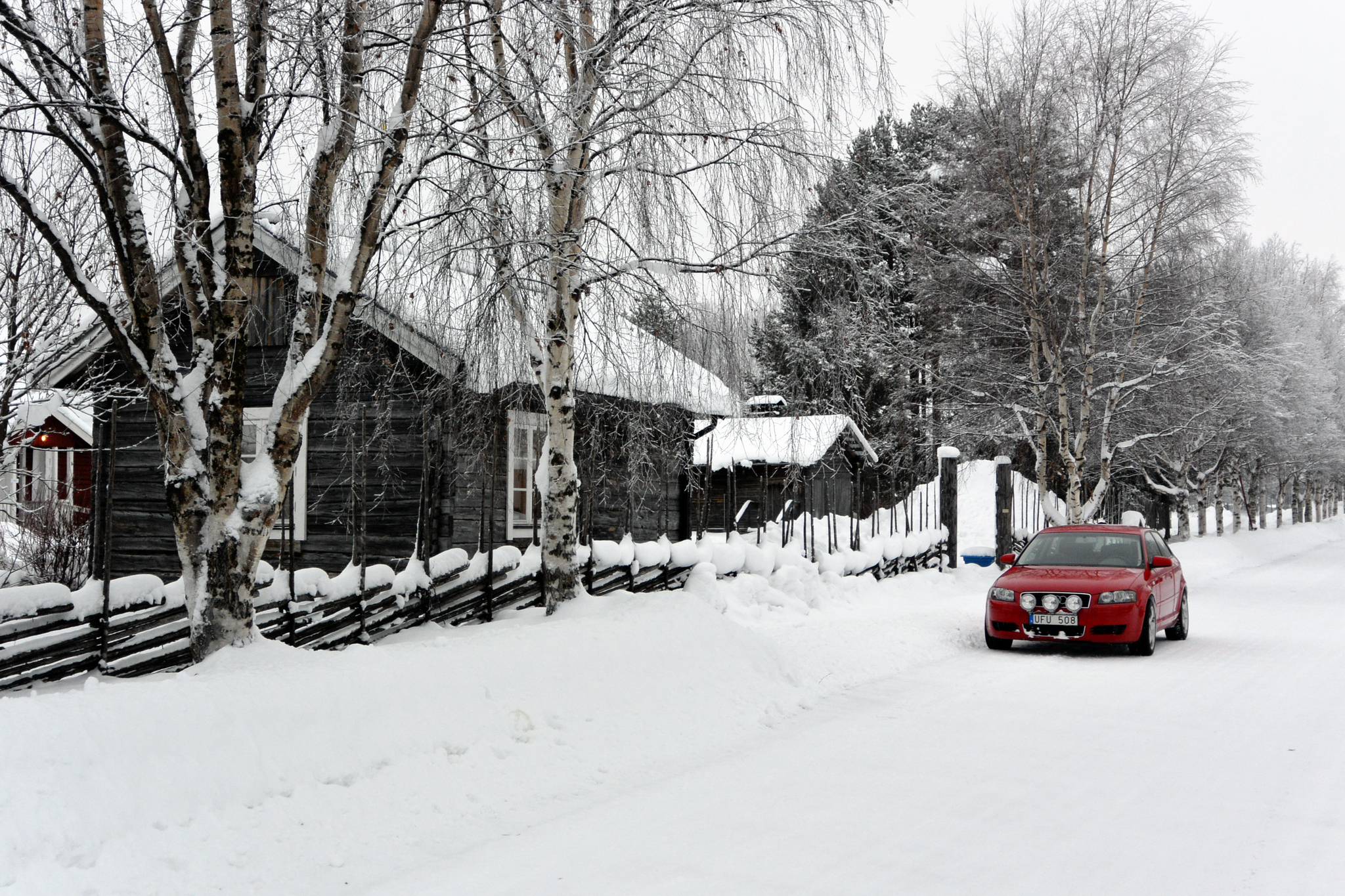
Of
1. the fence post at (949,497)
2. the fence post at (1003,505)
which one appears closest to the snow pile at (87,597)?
the fence post at (949,497)

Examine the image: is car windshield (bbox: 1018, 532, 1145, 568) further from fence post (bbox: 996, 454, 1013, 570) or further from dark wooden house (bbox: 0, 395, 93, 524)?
dark wooden house (bbox: 0, 395, 93, 524)

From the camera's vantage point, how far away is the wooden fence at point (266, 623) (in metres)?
7.48

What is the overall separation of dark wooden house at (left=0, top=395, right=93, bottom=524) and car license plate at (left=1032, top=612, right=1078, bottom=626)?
9785 mm

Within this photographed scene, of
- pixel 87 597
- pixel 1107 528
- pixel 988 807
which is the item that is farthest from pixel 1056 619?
pixel 87 597

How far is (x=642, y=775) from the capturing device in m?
6.26

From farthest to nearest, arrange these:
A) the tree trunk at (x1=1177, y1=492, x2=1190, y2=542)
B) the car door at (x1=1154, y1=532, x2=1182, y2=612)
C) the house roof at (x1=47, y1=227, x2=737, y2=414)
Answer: the tree trunk at (x1=1177, y1=492, x2=1190, y2=542), the car door at (x1=1154, y1=532, x2=1182, y2=612), the house roof at (x1=47, y1=227, x2=737, y2=414)

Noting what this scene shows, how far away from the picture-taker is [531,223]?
24.2 feet

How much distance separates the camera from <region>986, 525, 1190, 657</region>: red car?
439 inches

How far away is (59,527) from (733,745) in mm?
13382

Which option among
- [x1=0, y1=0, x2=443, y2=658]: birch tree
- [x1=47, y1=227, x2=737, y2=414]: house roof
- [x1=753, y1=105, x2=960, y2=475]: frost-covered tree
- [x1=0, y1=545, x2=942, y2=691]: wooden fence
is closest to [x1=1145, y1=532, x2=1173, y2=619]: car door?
[x1=753, y1=105, x2=960, y2=475]: frost-covered tree

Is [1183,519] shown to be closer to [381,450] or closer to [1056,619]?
[1056,619]

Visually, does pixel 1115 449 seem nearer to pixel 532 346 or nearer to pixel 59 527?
pixel 532 346

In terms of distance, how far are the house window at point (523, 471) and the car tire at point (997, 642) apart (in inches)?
235

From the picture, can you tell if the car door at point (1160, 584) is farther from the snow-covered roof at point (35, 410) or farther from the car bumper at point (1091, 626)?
the snow-covered roof at point (35, 410)
